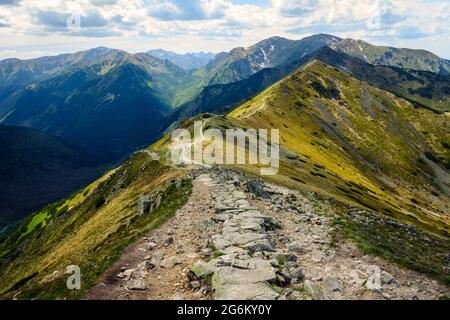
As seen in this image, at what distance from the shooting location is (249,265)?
2223 cm

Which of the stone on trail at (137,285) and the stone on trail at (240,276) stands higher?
the stone on trail at (240,276)

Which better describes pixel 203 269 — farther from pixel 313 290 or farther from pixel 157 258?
pixel 313 290

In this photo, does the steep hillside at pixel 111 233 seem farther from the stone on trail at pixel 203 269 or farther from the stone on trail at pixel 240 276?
the stone on trail at pixel 240 276

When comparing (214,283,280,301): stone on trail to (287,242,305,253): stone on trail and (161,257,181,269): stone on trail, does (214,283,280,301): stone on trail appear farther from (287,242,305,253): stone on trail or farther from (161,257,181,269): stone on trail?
(287,242,305,253): stone on trail

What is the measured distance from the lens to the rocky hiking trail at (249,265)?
2050 centimetres

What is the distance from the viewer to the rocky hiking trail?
20500 millimetres

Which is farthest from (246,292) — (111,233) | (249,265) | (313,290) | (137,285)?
(111,233)

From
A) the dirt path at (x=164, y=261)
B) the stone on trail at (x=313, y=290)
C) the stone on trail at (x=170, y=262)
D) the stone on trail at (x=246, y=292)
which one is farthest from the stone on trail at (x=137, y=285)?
the stone on trail at (x=313, y=290)

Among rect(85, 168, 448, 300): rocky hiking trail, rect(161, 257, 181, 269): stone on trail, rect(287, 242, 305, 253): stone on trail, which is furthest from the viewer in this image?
rect(287, 242, 305, 253): stone on trail

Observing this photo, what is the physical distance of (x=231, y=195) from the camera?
38281mm

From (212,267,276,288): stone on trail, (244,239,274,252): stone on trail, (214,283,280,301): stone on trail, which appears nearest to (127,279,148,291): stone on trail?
(212,267,276,288): stone on trail

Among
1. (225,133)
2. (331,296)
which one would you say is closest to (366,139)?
(225,133)

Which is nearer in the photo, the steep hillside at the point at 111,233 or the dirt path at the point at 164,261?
the dirt path at the point at 164,261

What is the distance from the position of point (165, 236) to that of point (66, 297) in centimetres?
904
